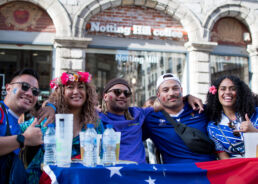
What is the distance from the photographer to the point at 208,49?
813 cm

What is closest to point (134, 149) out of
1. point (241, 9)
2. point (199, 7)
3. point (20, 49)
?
point (20, 49)

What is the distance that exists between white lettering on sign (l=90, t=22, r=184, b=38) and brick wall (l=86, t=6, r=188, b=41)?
94 mm

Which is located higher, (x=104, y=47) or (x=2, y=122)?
(x=104, y=47)

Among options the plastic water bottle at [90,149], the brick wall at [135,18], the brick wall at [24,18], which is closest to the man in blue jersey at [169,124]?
the plastic water bottle at [90,149]

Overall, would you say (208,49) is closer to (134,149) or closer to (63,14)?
(63,14)

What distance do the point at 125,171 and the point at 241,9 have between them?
816cm

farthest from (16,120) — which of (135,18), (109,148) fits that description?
(135,18)

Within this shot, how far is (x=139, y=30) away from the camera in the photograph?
8062 mm

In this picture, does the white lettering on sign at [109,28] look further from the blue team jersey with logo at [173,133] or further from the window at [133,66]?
the blue team jersey with logo at [173,133]

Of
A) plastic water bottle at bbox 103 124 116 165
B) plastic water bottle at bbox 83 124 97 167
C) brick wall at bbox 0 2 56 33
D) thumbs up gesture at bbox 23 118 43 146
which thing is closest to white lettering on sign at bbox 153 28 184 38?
brick wall at bbox 0 2 56 33

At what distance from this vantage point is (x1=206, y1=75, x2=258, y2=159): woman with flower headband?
2982mm

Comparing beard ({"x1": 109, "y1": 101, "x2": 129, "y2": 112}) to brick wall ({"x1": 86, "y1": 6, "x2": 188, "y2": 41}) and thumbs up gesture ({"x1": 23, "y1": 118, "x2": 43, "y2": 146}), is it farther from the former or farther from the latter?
brick wall ({"x1": 86, "y1": 6, "x2": 188, "y2": 41})

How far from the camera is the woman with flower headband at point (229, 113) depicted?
2982mm

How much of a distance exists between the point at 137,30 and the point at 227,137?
5.69 metres
